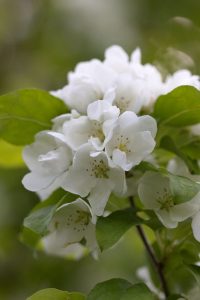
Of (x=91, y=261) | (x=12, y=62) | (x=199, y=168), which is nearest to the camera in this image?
(x=199, y=168)

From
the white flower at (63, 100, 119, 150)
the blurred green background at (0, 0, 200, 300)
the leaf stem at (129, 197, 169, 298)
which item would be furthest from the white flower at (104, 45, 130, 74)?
the blurred green background at (0, 0, 200, 300)

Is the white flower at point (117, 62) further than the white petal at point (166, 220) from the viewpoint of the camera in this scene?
Yes

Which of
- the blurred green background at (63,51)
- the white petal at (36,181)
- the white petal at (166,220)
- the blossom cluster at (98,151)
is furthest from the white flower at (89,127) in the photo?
the blurred green background at (63,51)

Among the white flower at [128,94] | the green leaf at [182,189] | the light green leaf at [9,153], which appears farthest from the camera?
the light green leaf at [9,153]

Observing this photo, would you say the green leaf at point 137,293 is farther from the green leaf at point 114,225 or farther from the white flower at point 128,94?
the white flower at point 128,94

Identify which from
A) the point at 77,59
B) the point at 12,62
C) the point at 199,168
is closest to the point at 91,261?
the point at 77,59

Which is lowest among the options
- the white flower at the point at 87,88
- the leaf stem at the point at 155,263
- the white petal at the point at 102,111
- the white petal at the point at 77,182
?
the leaf stem at the point at 155,263

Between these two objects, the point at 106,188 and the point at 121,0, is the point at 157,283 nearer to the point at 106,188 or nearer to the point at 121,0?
the point at 106,188
